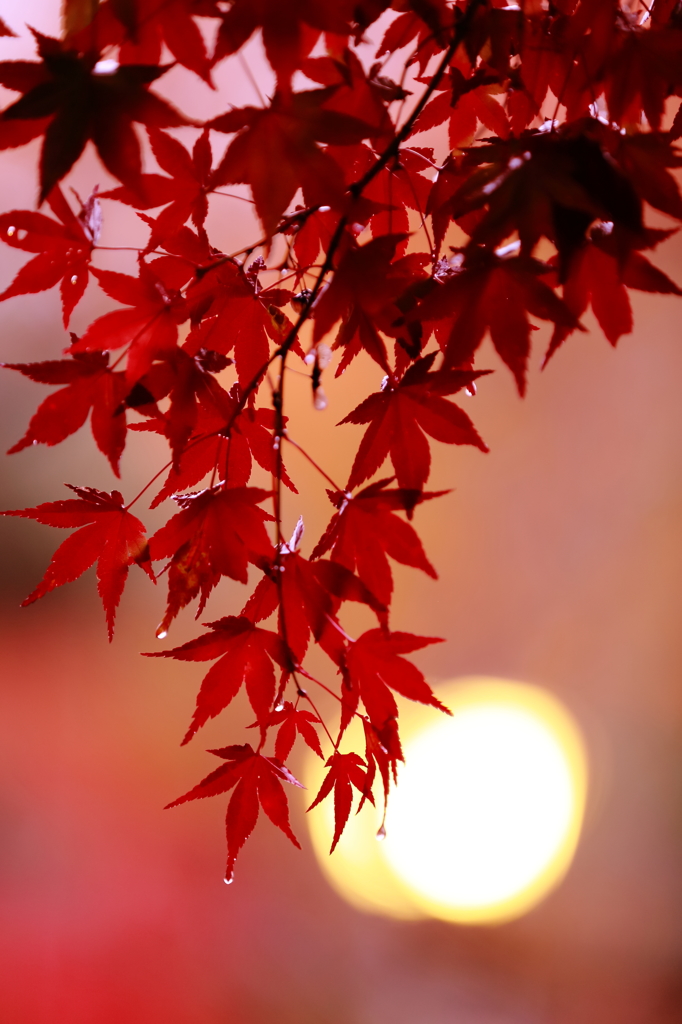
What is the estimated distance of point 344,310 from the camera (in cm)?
49

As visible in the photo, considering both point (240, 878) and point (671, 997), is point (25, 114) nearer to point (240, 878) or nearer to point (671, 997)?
point (240, 878)

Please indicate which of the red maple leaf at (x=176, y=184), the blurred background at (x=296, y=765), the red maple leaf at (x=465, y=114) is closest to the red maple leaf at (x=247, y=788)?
the red maple leaf at (x=176, y=184)

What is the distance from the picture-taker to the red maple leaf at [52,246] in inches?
21.7

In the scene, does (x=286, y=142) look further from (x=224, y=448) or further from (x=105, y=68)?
(x=224, y=448)

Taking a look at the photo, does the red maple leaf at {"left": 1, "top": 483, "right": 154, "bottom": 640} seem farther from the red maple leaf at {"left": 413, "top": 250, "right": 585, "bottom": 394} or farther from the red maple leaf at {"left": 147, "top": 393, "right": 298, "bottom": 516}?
the red maple leaf at {"left": 413, "top": 250, "right": 585, "bottom": 394}

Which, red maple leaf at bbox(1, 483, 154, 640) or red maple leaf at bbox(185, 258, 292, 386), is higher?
red maple leaf at bbox(185, 258, 292, 386)

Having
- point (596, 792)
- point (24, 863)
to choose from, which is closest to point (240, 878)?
point (24, 863)

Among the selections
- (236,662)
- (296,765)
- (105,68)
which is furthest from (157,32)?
(296,765)

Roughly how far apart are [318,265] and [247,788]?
0.47 m

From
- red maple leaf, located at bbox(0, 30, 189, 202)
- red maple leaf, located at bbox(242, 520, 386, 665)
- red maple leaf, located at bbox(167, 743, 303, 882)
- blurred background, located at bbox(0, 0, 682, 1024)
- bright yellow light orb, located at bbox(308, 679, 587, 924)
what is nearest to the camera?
red maple leaf, located at bbox(0, 30, 189, 202)

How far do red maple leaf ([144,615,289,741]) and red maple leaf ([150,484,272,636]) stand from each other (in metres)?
0.03

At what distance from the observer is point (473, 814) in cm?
189

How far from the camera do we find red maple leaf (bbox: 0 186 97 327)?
55 centimetres

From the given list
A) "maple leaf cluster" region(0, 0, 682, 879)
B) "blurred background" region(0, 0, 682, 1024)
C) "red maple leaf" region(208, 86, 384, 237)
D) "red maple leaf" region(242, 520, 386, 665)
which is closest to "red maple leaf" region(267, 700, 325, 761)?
"maple leaf cluster" region(0, 0, 682, 879)
